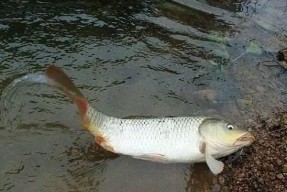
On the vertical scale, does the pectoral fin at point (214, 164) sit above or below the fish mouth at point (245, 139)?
below

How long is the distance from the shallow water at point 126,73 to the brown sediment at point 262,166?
0.25 m

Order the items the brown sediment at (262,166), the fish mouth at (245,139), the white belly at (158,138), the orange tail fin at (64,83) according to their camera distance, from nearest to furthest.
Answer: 1. the orange tail fin at (64,83)
2. the fish mouth at (245,139)
3. the white belly at (158,138)
4. the brown sediment at (262,166)

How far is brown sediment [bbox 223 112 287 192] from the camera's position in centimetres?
Result: 489

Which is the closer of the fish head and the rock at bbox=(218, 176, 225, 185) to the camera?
the fish head

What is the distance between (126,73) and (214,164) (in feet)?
6.90

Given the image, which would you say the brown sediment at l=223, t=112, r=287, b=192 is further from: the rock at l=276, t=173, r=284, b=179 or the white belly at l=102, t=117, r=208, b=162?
the white belly at l=102, t=117, r=208, b=162

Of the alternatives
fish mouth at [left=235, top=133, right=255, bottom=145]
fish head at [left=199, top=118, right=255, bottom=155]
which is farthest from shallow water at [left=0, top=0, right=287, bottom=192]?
fish mouth at [left=235, top=133, right=255, bottom=145]

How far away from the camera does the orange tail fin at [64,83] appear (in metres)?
4.34

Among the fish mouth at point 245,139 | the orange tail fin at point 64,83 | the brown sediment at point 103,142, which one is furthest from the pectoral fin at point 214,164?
the orange tail fin at point 64,83

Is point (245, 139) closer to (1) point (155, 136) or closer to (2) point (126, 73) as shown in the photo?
(1) point (155, 136)

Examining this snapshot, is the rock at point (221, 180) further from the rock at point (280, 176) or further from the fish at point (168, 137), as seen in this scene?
the rock at point (280, 176)

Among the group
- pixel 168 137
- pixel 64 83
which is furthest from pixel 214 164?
pixel 64 83

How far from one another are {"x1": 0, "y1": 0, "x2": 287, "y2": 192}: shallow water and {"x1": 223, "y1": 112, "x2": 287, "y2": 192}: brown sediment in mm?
253

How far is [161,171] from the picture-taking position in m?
5.04
